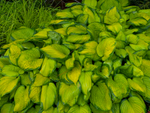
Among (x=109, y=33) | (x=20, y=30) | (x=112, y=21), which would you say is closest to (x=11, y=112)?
(x=20, y=30)

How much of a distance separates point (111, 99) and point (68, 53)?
567mm

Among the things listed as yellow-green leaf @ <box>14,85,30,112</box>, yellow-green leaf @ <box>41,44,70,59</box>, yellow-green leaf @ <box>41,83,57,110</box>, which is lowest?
yellow-green leaf @ <box>14,85,30,112</box>

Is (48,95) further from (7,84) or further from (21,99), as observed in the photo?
(7,84)

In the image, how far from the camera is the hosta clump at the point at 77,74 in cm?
134

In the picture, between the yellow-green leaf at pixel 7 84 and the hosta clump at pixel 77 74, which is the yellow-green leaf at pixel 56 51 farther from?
the yellow-green leaf at pixel 7 84

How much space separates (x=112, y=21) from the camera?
180 cm

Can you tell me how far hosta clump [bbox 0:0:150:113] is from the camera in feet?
4.39

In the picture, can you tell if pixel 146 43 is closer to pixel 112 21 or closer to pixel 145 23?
pixel 145 23

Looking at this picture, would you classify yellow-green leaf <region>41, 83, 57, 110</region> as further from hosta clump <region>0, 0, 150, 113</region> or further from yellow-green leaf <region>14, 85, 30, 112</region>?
yellow-green leaf <region>14, 85, 30, 112</region>

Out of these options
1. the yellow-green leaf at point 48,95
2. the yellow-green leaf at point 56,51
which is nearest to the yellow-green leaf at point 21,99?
the yellow-green leaf at point 48,95

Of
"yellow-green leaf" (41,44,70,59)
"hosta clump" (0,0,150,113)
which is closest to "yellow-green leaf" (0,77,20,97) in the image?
"hosta clump" (0,0,150,113)

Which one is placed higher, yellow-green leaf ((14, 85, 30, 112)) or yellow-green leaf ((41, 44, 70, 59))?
yellow-green leaf ((41, 44, 70, 59))

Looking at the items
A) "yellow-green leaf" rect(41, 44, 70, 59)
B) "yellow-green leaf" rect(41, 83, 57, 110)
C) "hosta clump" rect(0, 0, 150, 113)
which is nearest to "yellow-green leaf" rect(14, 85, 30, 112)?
"hosta clump" rect(0, 0, 150, 113)

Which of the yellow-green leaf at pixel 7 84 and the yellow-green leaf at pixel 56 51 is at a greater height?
the yellow-green leaf at pixel 56 51
